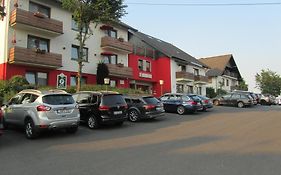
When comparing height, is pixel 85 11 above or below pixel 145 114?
above

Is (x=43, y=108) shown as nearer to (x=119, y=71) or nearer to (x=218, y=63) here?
(x=119, y=71)

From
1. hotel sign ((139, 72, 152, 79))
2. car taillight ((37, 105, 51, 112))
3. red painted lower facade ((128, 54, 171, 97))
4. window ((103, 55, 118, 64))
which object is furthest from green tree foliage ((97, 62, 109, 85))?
car taillight ((37, 105, 51, 112))

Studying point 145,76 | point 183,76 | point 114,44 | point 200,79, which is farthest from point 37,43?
point 200,79

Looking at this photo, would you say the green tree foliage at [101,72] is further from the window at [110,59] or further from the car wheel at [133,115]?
the car wheel at [133,115]

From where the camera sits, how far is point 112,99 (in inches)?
560

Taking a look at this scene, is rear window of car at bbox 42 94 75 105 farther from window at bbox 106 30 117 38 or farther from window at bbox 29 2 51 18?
window at bbox 106 30 117 38

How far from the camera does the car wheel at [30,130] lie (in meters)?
11.0

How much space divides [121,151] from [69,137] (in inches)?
133

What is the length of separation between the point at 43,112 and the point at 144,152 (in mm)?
4384

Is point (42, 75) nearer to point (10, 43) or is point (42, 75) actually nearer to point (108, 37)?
point (10, 43)

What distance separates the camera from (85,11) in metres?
21.9

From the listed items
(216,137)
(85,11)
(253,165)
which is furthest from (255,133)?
(85,11)

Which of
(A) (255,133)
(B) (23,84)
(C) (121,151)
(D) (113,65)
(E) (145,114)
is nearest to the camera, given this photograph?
(C) (121,151)

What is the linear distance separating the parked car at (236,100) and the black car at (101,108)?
21.3 m
